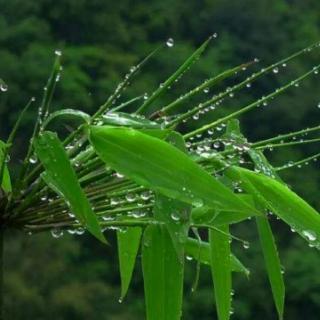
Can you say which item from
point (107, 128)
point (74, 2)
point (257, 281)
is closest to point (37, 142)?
point (107, 128)

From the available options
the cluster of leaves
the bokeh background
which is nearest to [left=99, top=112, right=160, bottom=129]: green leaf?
the cluster of leaves

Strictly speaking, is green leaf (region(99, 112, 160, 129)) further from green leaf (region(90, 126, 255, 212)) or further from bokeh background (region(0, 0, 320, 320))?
bokeh background (region(0, 0, 320, 320))

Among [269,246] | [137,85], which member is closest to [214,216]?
[269,246]

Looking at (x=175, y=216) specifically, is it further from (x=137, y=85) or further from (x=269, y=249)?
(x=137, y=85)

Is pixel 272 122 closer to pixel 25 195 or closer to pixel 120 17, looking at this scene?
pixel 120 17

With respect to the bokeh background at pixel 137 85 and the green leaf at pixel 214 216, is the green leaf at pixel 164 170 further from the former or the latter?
the bokeh background at pixel 137 85

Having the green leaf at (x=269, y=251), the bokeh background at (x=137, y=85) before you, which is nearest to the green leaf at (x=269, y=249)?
the green leaf at (x=269, y=251)

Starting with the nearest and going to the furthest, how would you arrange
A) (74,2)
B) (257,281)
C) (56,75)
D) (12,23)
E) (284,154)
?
(56,75) → (12,23) → (284,154) → (257,281) → (74,2)
